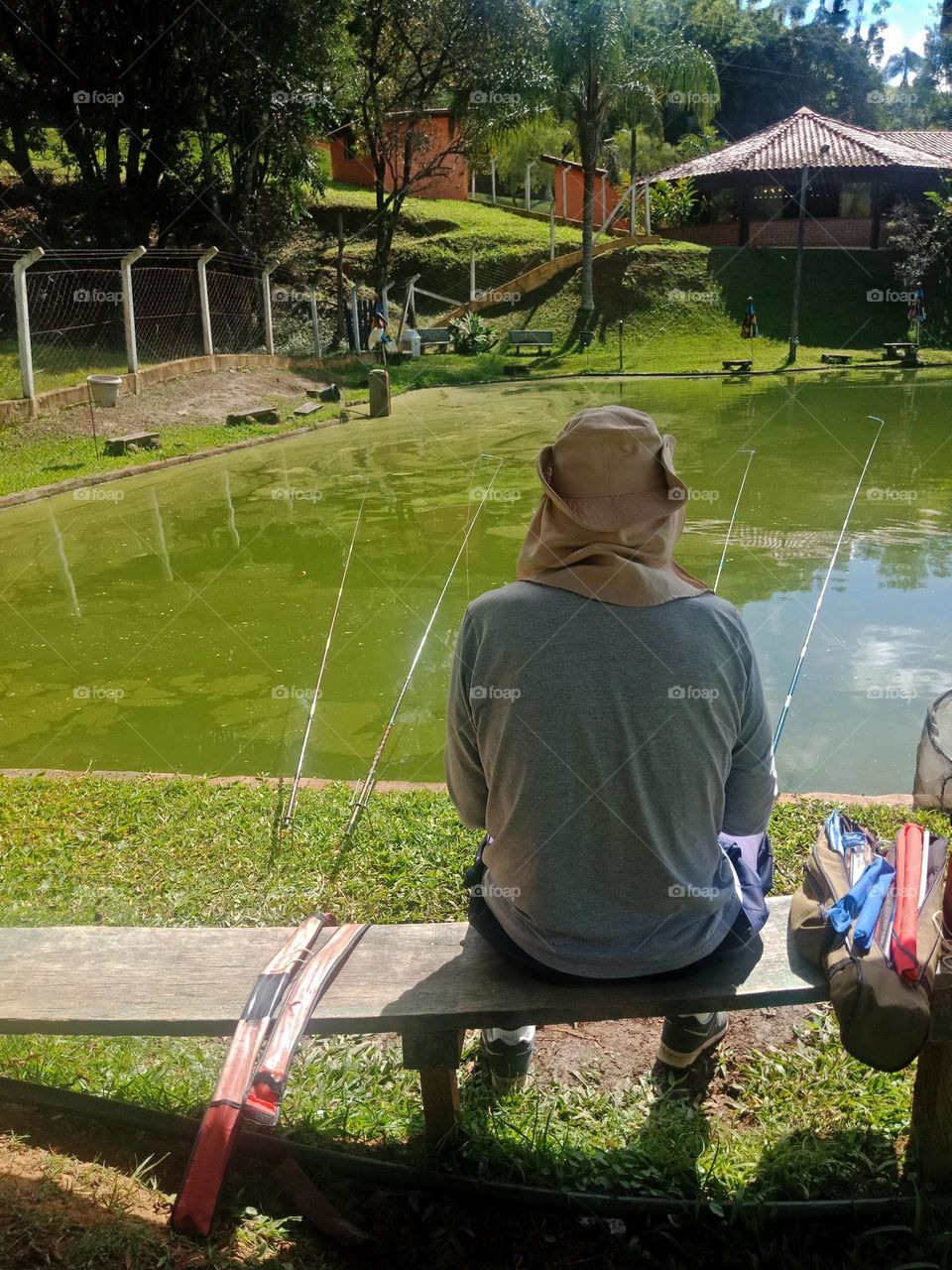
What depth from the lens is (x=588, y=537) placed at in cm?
204

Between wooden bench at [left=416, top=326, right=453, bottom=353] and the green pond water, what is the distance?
12.5 meters

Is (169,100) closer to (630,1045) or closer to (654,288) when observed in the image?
(654,288)

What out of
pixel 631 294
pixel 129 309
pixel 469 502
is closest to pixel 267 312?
pixel 129 309

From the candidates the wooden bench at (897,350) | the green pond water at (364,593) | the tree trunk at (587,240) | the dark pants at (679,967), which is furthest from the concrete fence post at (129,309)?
the wooden bench at (897,350)

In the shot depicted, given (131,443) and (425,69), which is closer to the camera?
(131,443)

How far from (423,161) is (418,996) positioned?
113ft

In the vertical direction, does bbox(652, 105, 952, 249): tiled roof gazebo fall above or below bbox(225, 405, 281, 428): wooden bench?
above

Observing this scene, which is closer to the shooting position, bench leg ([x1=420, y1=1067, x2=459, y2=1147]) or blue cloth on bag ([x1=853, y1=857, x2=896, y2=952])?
blue cloth on bag ([x1=853, y1=857, x2=896, y2=952])

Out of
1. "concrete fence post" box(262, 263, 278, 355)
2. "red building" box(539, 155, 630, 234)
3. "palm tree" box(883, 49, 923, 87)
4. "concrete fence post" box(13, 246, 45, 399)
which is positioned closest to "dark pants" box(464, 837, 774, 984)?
"concrete fence post" box(13, 246, 45, 399)

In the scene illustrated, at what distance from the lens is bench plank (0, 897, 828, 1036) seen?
2096 millimetres

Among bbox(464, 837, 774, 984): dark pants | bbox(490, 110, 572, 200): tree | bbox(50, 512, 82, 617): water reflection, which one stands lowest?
bbox(50, 512, 82, 617): water reflection

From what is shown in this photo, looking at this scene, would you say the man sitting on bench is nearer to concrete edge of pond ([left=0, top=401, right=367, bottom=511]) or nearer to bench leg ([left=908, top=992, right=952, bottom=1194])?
bench leg ([left=908, top=992, right=952, bottom=1194])

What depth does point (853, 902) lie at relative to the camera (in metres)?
2.15

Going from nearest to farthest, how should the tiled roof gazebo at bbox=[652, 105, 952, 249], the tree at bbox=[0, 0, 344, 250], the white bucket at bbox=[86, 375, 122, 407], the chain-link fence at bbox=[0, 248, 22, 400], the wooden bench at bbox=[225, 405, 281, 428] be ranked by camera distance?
the chain-link fence at bbox=[0, 248, 22, 400] → the white bucket at bbox=[86, 375, 122, 407] → the wooden bench at bbox=[225, 405, 281, 428] → the tree at bbox=[0, 0, 344, 250] → the tiled roof gazebo at bbox=[652, 105, 952, 249]
